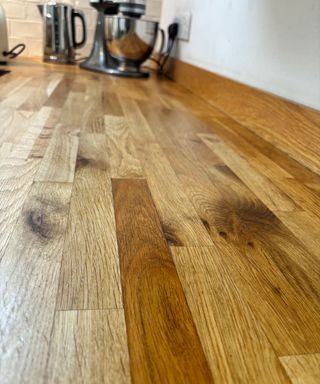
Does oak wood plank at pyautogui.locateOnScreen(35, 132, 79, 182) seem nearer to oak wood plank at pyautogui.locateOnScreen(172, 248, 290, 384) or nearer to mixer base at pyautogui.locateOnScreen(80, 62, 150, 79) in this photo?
oak wood plank at pyautogui.locateOnScreen(172, 248, 290, 384)

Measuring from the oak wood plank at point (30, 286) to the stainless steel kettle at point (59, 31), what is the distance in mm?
1613

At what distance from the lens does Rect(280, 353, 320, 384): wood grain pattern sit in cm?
27

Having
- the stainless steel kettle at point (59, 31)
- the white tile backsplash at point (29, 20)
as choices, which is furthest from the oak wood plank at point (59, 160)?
the white tile backsplash at point (29, 20)

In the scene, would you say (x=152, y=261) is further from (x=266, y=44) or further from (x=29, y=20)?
(x=29, y=20)

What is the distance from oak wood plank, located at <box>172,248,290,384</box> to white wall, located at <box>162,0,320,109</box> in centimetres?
51

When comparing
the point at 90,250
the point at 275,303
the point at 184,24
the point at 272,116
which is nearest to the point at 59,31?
the point at 184,24

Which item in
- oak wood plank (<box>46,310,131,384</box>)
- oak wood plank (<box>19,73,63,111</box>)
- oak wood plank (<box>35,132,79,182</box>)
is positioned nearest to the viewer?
oak wood plank (<box>46,310,131,384</box>)

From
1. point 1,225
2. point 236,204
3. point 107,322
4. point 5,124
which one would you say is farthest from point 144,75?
point 107,322

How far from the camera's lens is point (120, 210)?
0.49m

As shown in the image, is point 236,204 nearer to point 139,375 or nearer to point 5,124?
point 139,375

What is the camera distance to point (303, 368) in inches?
11.2

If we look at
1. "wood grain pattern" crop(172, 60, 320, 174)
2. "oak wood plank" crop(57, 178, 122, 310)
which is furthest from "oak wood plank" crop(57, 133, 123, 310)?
"wood grain pattern" crop(172, 60, 320, 174)

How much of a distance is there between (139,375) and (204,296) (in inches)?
4.2

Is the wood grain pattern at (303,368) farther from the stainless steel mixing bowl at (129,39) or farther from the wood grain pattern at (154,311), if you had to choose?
the stainless steel mixing bowl at (129,39)
